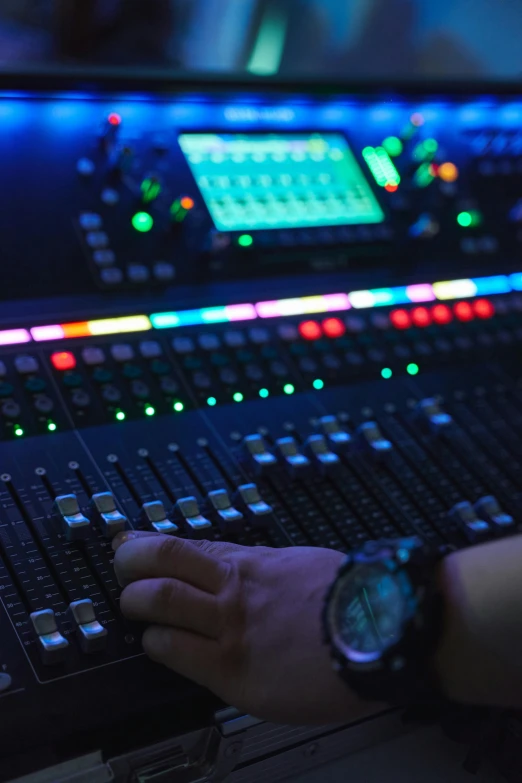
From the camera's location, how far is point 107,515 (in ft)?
3.41

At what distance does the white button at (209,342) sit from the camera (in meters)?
1.36

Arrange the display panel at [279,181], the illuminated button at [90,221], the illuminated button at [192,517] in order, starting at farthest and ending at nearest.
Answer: the display panel at [279,181] → the illuminated button at [90,221] → the illuminated button at [192,517]

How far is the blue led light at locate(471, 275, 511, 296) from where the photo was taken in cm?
168

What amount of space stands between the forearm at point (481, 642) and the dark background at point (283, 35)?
1070 mm

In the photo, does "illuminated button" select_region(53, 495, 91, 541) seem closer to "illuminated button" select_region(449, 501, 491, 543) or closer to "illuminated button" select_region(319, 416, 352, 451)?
"illuminated button" select_region(319, 416, 352, 451)

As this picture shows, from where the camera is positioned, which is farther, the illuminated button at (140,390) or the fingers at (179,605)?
the illuminated button at (140,390)

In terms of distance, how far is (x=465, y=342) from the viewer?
5.18 ft

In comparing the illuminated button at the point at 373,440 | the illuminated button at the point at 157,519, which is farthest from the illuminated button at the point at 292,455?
the illuminated button at the point at 157,519

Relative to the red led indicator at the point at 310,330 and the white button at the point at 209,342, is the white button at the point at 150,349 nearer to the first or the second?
the white button at the point at 209,342

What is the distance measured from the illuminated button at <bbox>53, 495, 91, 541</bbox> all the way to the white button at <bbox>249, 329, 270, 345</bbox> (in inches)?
18.5

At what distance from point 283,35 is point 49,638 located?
1.49 metres

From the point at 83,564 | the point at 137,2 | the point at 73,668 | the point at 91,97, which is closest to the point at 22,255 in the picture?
the point at 91,97

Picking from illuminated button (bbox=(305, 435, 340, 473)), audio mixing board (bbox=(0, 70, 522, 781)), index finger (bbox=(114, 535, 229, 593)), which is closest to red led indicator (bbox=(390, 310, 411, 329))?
audio mixing board (bbox=(0, 70, 522, 781))

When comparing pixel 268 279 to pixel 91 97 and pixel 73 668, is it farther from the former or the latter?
pixel 73 668
